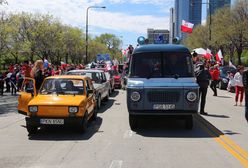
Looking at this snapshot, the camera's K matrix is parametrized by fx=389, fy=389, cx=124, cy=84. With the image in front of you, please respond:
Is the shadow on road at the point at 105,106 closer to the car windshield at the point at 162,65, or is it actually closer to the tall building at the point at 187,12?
the car windshield at the point at 162,65

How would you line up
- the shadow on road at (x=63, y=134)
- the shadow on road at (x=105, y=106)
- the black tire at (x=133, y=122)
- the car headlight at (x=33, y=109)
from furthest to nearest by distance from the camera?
the shadow on road at (x=105, y=106), the black tire at (x=133, y=122), the car headlight at (x=33, y=109), the shadow on road at (x=63, y=134)

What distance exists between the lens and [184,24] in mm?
43469

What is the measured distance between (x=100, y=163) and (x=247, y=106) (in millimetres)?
5009

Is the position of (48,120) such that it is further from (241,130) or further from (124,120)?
(241,130)

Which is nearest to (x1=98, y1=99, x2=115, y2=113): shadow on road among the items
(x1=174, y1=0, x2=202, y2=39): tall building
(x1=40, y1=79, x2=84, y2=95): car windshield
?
(x1=40, y1=79, x2=84, y2=95): car windshield

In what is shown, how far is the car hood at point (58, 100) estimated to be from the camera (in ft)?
31.9

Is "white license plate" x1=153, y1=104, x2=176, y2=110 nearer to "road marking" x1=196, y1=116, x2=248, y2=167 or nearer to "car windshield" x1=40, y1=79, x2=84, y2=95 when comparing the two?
"road marking" x1=196, y1=116, x2=248, y2=167

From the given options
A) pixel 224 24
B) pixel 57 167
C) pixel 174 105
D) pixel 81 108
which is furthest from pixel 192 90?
pixel 224 24

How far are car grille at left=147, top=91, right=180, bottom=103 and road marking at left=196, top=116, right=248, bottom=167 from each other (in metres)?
1.35

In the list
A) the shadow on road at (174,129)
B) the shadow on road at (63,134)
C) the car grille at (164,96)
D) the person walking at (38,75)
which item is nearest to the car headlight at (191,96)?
the car grille at (164,96)

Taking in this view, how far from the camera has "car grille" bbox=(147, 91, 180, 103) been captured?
33.6ft

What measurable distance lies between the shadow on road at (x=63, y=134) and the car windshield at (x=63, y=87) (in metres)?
1.03

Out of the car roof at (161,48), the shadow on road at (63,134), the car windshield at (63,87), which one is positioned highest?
the car roof at (161,48)

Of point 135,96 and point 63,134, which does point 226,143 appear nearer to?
point 135,96
